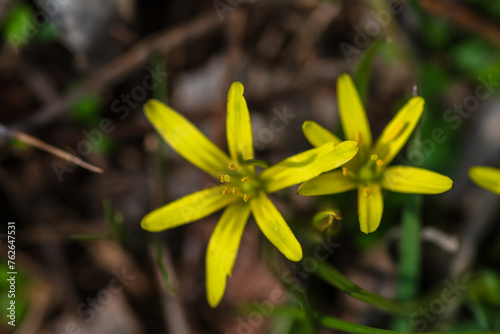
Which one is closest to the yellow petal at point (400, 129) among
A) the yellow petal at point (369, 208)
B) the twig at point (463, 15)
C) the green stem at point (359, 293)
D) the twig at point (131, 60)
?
the yellow petal at point (369, 208)

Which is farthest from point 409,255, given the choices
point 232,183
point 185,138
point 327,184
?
point 185,138

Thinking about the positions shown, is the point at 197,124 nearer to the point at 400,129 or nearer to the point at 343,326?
the point at 400,129

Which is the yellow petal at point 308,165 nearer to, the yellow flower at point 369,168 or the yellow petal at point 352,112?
the yellow flower at point 369,168

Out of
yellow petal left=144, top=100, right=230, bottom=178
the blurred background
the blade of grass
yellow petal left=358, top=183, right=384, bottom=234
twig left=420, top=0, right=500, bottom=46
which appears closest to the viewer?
the blade of grass

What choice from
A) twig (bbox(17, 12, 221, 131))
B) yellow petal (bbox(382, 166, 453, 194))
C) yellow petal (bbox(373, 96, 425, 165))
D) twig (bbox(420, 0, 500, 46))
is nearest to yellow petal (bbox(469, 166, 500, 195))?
yellow petal (bbox(382, 166, 453, 194))

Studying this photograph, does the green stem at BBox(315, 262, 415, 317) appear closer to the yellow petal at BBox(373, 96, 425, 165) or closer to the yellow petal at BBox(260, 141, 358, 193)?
the yellow petal at BBox(260, 141, 358, 193)

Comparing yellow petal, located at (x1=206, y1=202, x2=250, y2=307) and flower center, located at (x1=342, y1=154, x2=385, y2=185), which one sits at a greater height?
flower center, located at (x1=342, y1=154, x2=385, y2=185)
